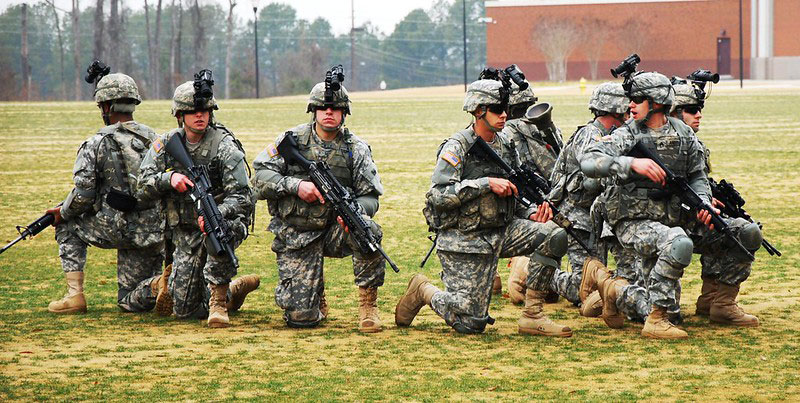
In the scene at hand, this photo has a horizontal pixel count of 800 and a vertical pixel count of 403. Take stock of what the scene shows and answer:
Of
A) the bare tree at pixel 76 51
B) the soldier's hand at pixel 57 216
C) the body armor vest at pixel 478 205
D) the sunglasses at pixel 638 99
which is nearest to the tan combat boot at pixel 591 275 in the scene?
the body armor vest at pixel 478 205

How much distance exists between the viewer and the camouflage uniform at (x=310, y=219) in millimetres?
8555

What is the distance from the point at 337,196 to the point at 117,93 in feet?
7.50

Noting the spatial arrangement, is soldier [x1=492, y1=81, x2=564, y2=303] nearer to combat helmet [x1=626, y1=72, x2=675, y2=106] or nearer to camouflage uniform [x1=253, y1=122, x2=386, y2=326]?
camouflage uniform [x1=253, y1=122, x2=386, y2=326]

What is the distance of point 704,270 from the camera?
8828mm

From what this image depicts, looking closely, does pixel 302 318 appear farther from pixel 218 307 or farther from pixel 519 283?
pixel 519 283

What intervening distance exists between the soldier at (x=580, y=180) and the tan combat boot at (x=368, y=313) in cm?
165

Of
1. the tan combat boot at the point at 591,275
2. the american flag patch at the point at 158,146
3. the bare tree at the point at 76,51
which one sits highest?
the bare tree at the point at 76,51

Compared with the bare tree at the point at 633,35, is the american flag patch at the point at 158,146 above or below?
below

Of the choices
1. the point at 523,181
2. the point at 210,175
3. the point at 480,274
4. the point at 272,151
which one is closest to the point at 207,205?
the point at 210,175

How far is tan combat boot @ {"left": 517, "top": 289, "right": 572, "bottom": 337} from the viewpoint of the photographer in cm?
829

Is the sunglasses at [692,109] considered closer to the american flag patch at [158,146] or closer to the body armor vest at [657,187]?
the body armor vest at [657,187]

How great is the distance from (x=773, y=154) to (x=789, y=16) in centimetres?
6320

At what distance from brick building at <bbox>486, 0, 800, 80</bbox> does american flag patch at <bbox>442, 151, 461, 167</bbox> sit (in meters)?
78.9

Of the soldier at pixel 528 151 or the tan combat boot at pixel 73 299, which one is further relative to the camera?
the soldier at pixel 528 151
